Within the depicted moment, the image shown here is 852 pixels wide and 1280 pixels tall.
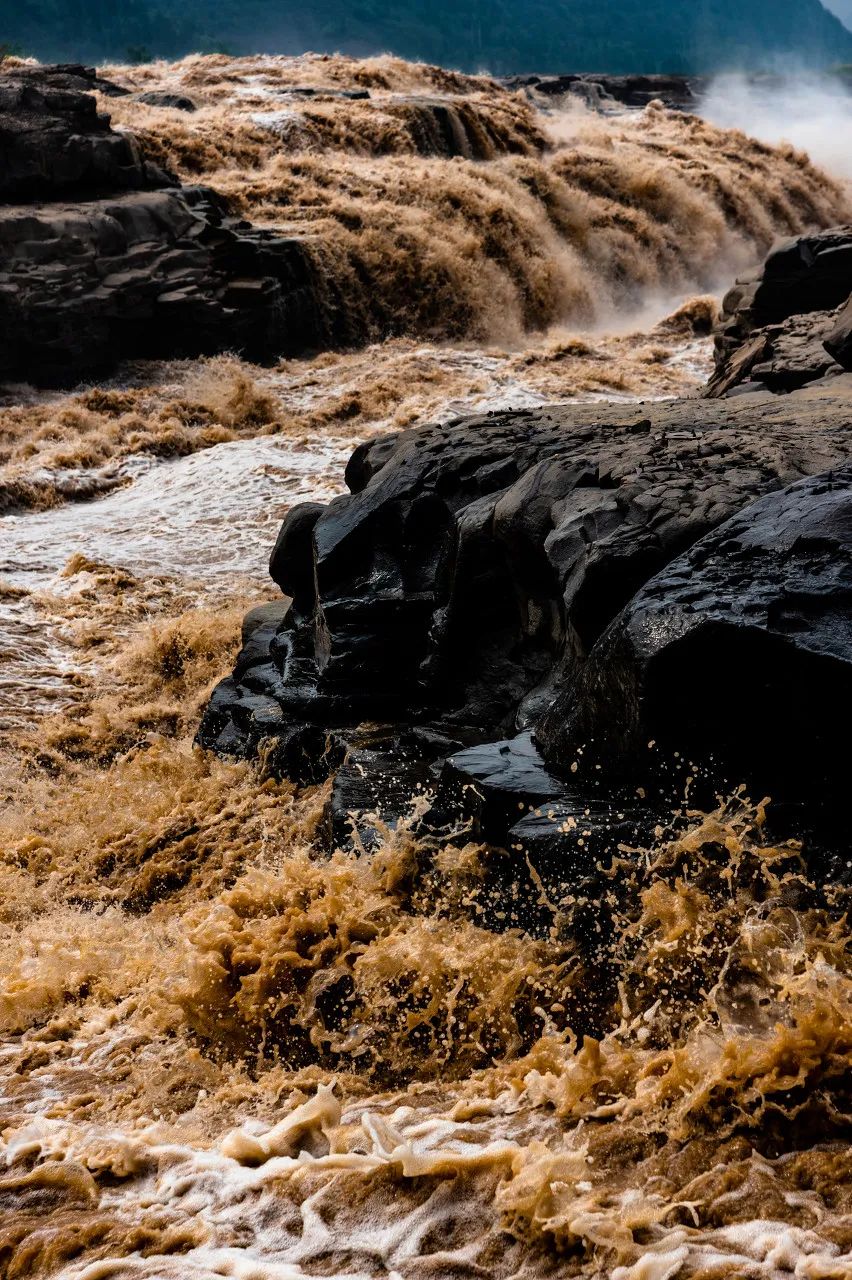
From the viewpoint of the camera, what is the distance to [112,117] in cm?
1557

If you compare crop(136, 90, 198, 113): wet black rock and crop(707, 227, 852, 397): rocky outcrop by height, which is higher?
crop(136, 90, 198, 113): wet black rock

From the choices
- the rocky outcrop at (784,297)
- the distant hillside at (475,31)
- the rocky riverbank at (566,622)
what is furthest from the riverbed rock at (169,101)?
the distant hillside at (475,31)

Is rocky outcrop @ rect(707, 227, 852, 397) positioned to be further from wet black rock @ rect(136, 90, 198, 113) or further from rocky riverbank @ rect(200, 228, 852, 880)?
wet black rock @ rect(136, 90, 198, 113)

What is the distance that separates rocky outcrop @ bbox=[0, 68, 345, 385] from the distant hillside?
1870 inches

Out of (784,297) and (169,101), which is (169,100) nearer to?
(169,101)

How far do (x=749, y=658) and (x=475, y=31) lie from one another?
94450mm

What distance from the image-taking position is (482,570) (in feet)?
15.9

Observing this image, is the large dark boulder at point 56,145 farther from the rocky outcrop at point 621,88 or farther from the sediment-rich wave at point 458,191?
the rocky outcrop at point 621,88

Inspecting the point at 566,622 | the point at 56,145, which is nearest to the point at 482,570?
the point at 566,622

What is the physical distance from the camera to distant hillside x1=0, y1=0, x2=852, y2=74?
64.9 meters

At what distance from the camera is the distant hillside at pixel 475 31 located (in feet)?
213

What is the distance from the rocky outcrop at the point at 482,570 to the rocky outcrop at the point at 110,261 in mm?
7155

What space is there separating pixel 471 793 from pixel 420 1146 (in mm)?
1359

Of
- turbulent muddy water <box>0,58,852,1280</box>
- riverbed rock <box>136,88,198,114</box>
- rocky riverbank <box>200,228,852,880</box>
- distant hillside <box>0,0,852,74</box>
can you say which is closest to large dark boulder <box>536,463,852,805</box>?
rocky riverbank <box>200,228,852,880</box>
